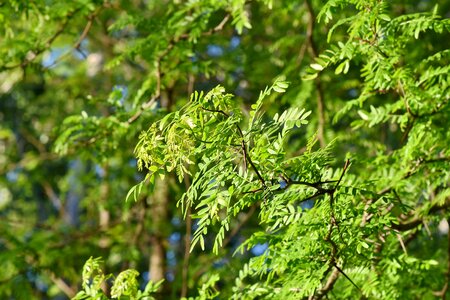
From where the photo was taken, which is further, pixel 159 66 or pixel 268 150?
pixel 159 66

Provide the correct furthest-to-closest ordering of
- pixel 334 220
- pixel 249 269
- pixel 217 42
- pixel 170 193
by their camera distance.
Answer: pixel 170 193
pixel 217 42
pixel 249 269
pixel 334 220

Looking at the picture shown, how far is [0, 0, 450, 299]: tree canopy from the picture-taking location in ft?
5.65

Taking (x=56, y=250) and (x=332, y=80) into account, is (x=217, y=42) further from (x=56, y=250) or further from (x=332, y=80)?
(x=56, y=250)

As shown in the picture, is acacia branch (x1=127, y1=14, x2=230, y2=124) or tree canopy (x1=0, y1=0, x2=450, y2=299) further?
acacia branch (x1=127, y1=14, x2=230, y2=124)

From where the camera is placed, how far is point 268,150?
171 cm

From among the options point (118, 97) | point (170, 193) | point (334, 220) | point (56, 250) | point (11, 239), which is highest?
point (334, 220)

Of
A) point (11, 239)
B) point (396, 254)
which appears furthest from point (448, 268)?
point (11, 239)

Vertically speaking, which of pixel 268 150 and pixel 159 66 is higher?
pixel 268 150

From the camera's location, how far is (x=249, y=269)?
2.48 m

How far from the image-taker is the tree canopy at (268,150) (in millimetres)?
1721

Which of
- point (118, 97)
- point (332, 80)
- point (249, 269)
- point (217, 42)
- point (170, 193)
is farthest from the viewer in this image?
point (170, 193)

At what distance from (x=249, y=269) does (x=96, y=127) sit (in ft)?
4.47

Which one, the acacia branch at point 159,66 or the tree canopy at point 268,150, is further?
the acacia branch at point 159,66

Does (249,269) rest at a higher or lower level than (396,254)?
higher
